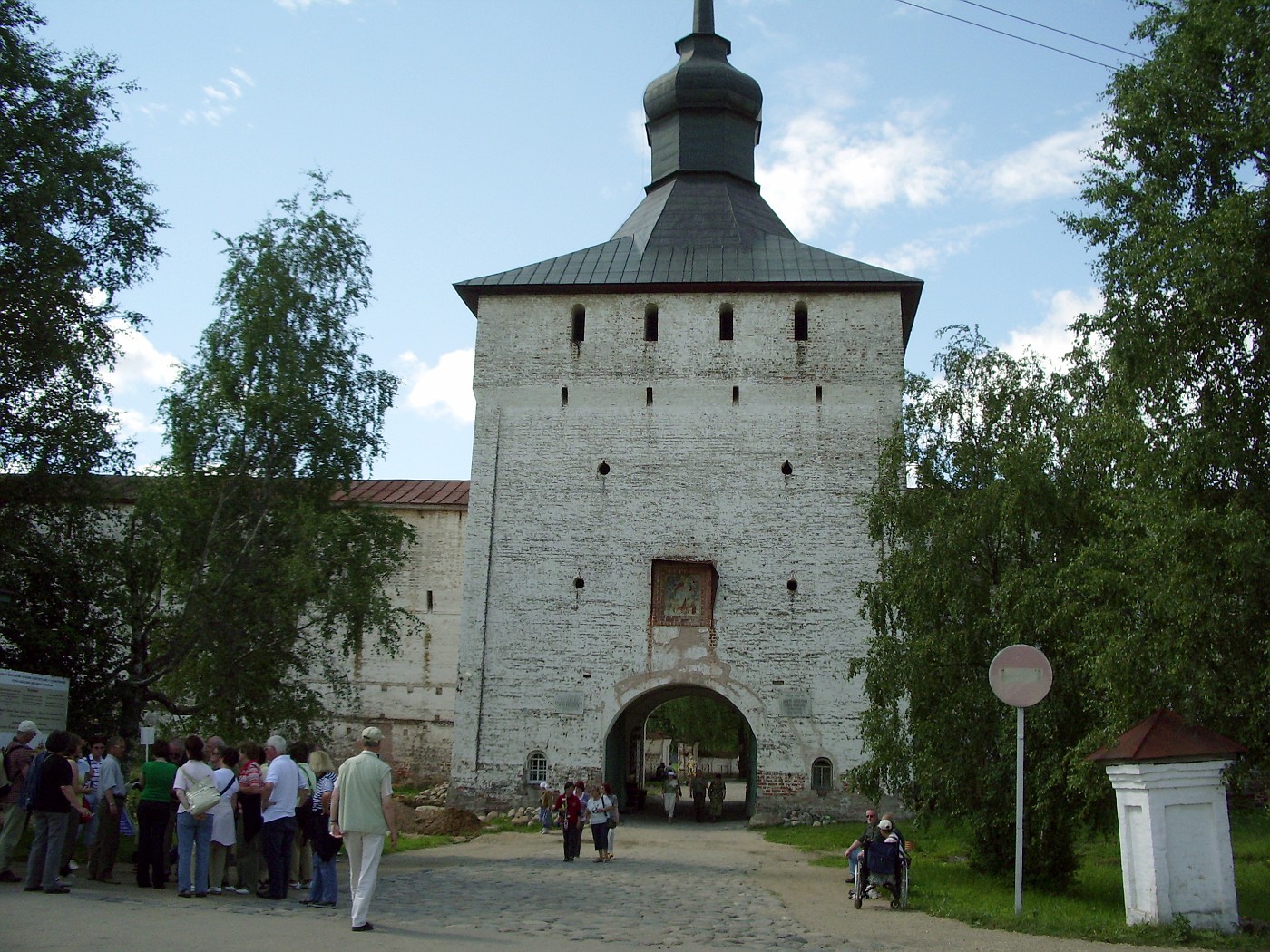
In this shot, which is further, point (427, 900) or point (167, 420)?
point (167, 420)

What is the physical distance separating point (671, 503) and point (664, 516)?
0.99 ft

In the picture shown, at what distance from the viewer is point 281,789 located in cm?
991

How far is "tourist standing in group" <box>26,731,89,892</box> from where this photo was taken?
9172mm

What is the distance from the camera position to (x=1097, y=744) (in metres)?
10.9

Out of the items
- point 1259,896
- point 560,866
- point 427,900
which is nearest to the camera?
point 427,900

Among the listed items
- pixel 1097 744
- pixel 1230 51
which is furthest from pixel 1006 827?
pixel 1230 51

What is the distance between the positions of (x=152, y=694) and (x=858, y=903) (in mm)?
9828

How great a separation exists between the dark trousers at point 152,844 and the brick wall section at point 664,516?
43.1ft

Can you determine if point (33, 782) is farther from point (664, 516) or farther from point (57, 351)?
point (664, 516)

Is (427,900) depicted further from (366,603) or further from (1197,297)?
(1197,297)

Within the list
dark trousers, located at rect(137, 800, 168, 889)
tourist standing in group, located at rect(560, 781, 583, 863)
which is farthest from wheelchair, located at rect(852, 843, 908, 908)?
dark trousers, located at rect(137, 800, 168, 889)

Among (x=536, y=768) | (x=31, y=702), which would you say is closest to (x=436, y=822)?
(x=536, y=768)

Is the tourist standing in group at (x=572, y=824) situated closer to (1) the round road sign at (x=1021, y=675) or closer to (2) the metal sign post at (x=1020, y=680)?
(2) the metal sign post at (x=1020, y=680)

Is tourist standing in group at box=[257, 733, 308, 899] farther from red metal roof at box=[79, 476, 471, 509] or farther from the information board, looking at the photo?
red metal roof at box=[79, 476, 471, 509]
